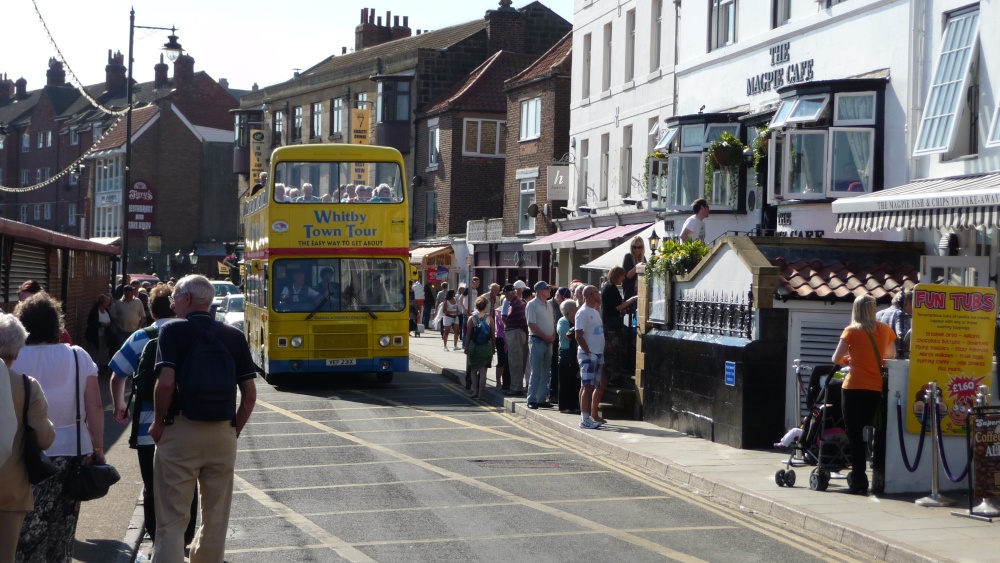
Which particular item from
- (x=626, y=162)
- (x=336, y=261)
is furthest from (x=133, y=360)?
(x=626, y=162)

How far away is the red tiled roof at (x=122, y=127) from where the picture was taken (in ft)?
250

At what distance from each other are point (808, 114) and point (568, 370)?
535cm

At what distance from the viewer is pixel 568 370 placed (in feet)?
57.9

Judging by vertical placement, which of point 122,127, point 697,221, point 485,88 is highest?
point 122,127

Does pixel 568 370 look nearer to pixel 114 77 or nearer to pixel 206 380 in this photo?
pixel 206 380

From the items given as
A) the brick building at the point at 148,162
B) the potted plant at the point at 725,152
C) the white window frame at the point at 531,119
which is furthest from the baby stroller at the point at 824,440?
the brick building at the point at 148,162

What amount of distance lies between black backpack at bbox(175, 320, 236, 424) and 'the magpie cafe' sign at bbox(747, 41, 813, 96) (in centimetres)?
1470

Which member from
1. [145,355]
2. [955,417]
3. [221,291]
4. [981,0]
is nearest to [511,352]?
[981,0]

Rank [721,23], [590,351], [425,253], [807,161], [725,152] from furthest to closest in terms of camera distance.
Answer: [425,253]
[721,23]
[725,152]
[807,161]
[590,351]

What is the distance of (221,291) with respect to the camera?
140ft

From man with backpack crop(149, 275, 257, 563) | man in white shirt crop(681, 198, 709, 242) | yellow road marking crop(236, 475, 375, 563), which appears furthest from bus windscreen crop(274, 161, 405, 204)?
man with backpack crop(149, 275, 257, 563)

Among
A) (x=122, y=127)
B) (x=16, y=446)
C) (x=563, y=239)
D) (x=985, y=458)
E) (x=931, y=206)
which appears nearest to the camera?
(x=16, y=446)

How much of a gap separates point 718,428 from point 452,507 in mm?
4844

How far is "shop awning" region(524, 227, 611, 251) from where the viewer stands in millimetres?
35281
